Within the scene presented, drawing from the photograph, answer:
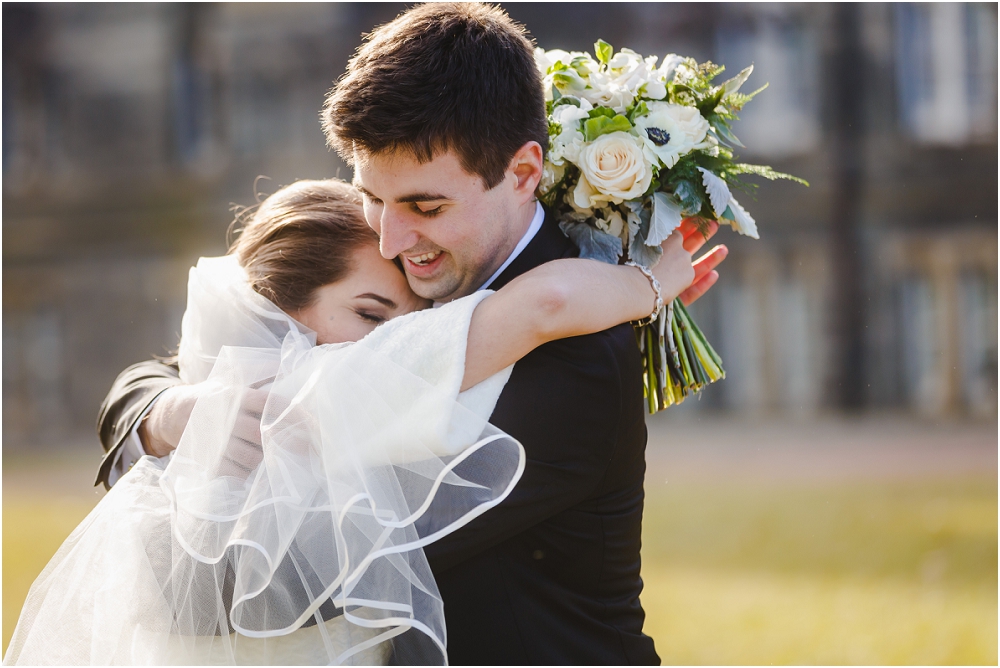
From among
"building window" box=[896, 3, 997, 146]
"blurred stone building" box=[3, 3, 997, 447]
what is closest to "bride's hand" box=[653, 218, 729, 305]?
"blurred stone building" box=[3, 3, 997, 447]

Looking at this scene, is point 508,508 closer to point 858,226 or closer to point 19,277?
point 858,226

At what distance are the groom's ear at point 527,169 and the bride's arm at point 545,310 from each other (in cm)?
28

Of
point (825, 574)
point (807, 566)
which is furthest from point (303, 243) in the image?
point (807, 566)

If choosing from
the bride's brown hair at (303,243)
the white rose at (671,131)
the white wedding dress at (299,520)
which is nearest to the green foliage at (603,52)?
the white rose at (671,131)

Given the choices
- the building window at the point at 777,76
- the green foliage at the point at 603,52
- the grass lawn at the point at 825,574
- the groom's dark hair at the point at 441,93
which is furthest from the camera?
the building window at the point at 777,76

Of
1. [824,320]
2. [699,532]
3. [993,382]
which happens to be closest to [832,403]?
[824,320]

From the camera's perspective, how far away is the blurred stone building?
53.5 ft

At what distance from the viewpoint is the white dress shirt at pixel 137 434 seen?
2.42m

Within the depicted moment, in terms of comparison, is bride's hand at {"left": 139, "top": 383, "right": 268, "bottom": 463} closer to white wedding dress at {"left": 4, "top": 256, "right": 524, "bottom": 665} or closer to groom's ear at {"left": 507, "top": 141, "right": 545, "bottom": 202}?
white wedding dress at {"left": 4, "top": 256, "right": 524, "bottom": 665}

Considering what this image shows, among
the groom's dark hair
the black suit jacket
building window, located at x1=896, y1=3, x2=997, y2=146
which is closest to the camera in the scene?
the black suit jacket

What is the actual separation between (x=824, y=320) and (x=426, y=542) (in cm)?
1578

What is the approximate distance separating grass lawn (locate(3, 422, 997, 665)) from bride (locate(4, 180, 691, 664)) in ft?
15.7

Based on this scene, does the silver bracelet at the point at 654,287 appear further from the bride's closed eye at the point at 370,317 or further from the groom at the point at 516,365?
the bride's closed eye at the point at 370,317

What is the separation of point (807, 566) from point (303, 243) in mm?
7231
